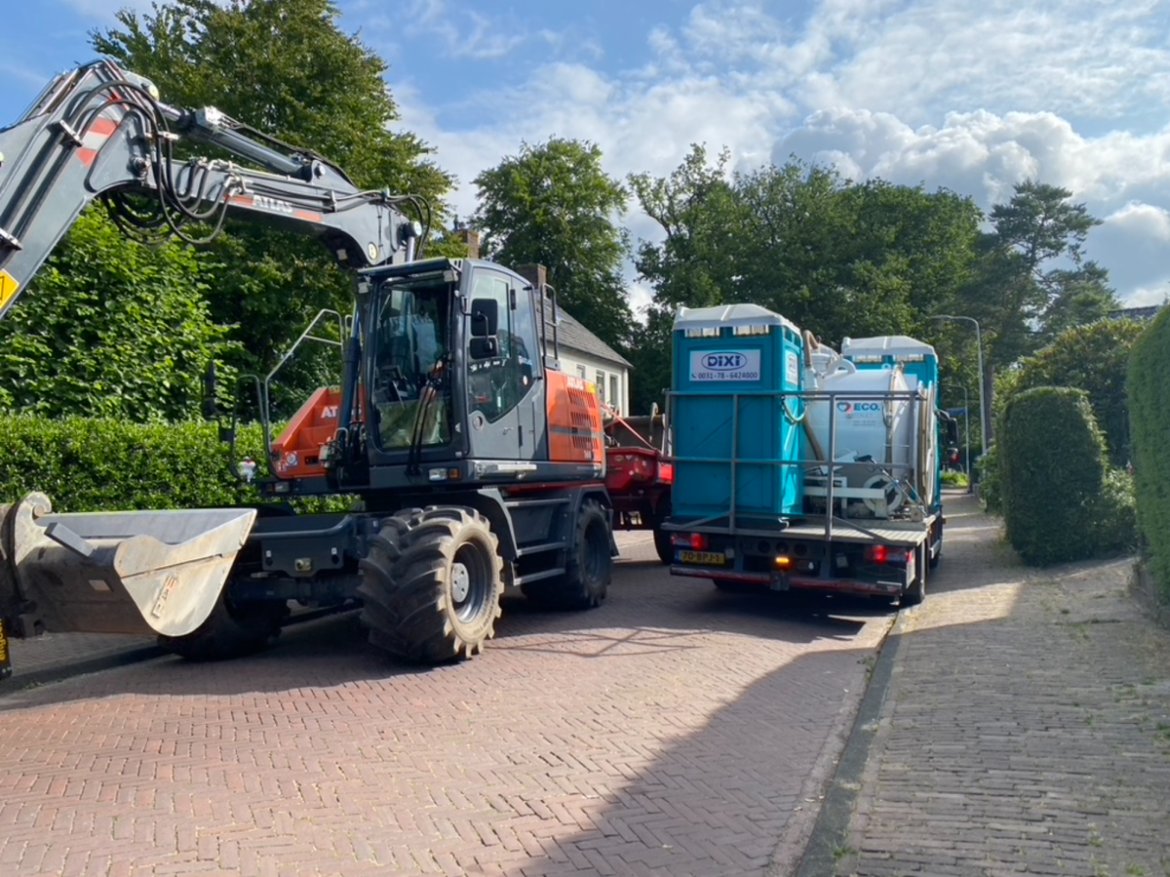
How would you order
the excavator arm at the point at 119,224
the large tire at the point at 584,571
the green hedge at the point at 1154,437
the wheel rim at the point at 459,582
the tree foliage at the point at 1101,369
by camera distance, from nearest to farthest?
the excavator arm at the point at 119,224, the wheel rim at the point at 459,582, the green hedge at the point at 1154,437, the large tire at the point at 584,571, the tree foliage at the point at 1101,369

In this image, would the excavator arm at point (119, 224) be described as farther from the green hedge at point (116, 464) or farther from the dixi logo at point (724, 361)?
the dixi logo at point (724, 361)

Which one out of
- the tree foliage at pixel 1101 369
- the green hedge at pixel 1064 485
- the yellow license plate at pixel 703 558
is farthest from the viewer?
the tree foliage at pixel 1101 369

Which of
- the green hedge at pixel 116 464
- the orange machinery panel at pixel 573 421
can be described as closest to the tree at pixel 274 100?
the green hedge at pixel 116 464

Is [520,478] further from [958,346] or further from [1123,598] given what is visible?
[958,346]

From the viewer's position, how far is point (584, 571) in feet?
34.8

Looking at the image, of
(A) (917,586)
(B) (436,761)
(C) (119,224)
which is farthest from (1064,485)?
(C) (119,224)

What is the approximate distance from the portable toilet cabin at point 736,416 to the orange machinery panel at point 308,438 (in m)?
3.75

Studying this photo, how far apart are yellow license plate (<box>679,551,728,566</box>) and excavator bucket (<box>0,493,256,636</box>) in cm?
557

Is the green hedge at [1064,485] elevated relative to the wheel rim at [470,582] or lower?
elevated

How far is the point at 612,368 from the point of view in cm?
4175

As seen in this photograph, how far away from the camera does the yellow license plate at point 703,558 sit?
10617mm

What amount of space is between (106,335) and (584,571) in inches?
302

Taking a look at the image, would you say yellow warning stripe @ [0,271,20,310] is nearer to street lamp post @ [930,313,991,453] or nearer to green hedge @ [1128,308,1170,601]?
green hedge @ [1128,308,1170,601]

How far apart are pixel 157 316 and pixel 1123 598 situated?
510 inches
